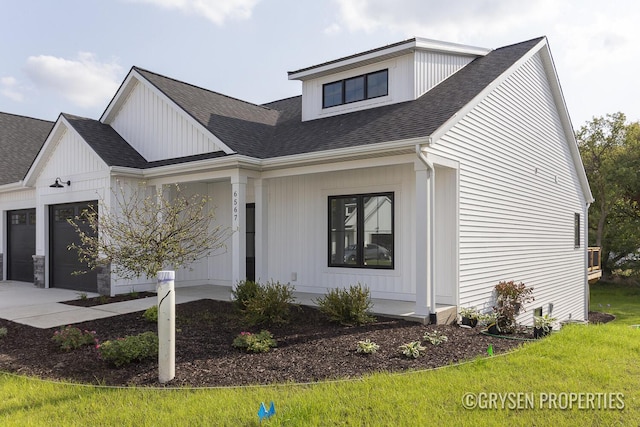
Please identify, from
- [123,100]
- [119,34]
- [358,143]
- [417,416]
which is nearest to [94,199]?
[123,100]

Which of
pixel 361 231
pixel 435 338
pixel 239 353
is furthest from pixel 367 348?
pixel 361 231

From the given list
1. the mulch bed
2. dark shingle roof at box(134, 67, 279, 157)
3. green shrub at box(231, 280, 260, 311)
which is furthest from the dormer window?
the mulch bed

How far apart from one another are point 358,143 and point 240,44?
425 cm

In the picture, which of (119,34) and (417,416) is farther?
(119,34)

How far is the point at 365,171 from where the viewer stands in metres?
9.78

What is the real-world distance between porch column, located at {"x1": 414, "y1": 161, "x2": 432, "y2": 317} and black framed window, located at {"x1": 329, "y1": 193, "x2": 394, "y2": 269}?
1.79 m

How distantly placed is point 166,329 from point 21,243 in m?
12.5

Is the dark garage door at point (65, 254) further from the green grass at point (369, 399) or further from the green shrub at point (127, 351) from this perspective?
the green grass at point (369, 399)

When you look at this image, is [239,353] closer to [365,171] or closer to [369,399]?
[369,399]

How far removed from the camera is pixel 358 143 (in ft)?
27.6

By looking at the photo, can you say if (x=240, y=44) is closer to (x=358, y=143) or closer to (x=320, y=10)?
(x=320, y=10)

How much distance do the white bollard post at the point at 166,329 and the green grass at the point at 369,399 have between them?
362 millimetres
